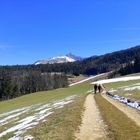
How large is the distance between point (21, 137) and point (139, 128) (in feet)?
22.6

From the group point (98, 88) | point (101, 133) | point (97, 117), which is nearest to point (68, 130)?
point (101, 133)

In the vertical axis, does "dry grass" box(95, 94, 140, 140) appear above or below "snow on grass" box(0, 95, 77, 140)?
above

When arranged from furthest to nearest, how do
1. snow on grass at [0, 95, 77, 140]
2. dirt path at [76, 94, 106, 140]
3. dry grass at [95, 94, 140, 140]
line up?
1. snow on grass at [0, 95, 77, 140]
2. dirt path at [76, 94, 106, 140]
3. dry grass at [95, 94, 140, 140]

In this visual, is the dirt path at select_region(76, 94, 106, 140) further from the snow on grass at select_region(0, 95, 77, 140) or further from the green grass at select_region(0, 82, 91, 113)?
the green grass at select_region(0, 82, 91, 113)

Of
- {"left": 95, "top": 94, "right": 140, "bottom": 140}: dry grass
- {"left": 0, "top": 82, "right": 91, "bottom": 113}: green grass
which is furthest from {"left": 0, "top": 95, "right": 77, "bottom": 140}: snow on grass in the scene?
{"left": 0, "top": 82, "right": 91, "bottom": 113}: green grass

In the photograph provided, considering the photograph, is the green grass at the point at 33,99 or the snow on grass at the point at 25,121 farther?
the green grass at the point at 33,99

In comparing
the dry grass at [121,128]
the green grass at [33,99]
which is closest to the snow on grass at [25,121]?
the dry grass at [121,128]

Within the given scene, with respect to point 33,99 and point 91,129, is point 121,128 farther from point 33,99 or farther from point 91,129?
point 33,99

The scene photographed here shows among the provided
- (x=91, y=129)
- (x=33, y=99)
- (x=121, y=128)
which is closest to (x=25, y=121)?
(x=91, y=129)

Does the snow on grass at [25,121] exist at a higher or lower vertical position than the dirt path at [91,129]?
lower

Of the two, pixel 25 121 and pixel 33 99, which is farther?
pixel 33 99

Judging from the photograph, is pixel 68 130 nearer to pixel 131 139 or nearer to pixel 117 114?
pixel 131 139

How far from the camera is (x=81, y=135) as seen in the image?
1969 cm

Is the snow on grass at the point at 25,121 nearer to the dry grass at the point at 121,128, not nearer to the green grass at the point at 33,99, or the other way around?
the dry grass at the point at 121,128
